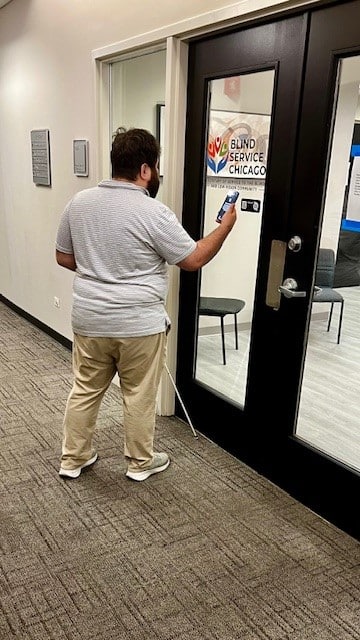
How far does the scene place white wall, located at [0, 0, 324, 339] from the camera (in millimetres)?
2635

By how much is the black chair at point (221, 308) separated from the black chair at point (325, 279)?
0.56m

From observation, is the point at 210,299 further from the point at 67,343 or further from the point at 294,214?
the point at 67,343

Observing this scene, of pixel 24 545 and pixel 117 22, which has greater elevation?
pixel 117 22

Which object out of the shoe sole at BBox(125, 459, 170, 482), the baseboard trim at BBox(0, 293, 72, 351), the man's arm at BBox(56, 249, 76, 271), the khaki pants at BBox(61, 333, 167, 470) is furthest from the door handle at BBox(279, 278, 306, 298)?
the baseboard trim at BBox(0, 293, 72, 351)

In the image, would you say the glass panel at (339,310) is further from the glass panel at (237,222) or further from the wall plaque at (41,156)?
the wall plaque at (41,156)

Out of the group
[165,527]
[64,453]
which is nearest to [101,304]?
[64,453]

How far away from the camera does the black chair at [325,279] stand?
2015mm

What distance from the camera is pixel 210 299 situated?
8.98 feet

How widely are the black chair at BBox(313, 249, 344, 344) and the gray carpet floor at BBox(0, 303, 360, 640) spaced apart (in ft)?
2.90

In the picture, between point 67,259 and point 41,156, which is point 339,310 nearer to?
point 67,259

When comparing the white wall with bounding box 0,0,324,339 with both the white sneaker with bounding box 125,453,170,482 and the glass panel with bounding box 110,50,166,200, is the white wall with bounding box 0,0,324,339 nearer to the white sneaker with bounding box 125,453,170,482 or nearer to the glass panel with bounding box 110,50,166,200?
the glass panel with bounding box 110,50,166,200

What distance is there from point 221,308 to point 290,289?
25.3 inches

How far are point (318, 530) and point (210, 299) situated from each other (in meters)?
1.22

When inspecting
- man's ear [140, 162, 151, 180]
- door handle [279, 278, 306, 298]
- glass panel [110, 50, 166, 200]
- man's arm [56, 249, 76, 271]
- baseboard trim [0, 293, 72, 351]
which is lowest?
baseboard trim [0, 293, 72, 351]
